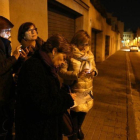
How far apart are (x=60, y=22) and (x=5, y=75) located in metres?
4.75

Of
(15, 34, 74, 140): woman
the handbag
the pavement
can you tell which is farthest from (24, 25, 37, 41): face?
the pavement

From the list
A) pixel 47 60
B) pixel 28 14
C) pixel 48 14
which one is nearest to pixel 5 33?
pixel 47 60

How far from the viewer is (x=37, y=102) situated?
1.62m

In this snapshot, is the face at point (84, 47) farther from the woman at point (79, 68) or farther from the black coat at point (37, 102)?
the black coat at point (37, 102)

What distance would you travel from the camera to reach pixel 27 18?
13.5ft

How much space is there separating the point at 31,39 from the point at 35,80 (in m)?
1.15

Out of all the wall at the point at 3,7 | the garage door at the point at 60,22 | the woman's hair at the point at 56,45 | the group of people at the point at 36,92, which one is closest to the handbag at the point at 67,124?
the group of people at the point at 36,92

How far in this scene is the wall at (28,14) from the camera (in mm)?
3686

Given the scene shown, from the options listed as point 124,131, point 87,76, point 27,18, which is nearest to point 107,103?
point 124,131

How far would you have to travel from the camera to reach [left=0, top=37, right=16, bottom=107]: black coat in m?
2.17

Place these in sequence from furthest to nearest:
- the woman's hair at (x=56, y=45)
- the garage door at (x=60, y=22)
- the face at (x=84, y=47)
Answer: the garage door at (x=60, y=22) < the face at (x=84, y=47) < the woman's hair at (x=56, y=45)

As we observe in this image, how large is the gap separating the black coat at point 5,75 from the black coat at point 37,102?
1.85 feet

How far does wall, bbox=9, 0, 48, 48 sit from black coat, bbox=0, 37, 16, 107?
4.86 ft

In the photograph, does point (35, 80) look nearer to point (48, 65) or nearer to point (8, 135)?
point (48, 65)
